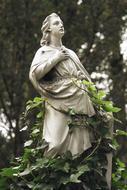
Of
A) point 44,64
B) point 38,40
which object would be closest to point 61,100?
point 44,64

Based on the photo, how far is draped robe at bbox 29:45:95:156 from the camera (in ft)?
26.9

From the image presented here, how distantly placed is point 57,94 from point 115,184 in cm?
127

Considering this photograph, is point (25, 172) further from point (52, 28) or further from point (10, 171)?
point (52, 28)

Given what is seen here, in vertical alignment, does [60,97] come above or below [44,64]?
below

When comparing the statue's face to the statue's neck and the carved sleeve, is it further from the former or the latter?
the carved sleeve

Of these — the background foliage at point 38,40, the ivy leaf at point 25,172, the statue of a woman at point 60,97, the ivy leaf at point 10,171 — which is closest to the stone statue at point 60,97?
the statue of a woman at point 60,97

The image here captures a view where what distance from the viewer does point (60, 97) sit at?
8.35 metres

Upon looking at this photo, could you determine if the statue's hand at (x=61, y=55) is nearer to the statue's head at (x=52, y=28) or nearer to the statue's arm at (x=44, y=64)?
the statue's arm at (x=44, y=64)

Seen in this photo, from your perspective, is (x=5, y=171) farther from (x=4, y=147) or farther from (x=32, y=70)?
(x=4, y=147)

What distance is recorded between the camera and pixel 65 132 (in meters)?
8.22

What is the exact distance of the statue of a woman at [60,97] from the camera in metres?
8.19

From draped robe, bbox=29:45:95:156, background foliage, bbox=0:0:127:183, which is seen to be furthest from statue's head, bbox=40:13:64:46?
background foliage, bbox=0:0:127:183

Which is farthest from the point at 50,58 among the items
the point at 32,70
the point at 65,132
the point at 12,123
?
the point at 12,123

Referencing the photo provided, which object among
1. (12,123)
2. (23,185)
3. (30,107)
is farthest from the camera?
(12,123)
